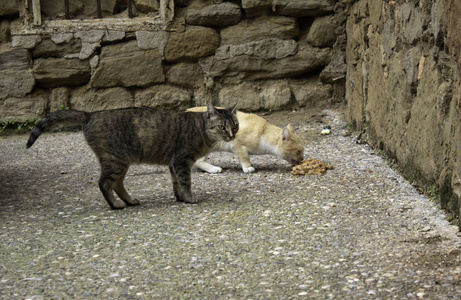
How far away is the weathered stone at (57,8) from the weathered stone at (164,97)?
4.99ft

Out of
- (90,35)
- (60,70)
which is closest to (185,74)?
(90,35)

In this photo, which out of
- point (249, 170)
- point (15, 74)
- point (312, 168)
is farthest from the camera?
point (15, 74)

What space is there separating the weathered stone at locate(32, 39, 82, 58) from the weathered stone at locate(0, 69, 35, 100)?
0.34m

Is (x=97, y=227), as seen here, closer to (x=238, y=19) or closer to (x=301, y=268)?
(x=301, y=268)

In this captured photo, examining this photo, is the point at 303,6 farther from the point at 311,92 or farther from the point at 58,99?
the point at 58,99

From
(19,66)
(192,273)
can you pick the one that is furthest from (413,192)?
(19,66)

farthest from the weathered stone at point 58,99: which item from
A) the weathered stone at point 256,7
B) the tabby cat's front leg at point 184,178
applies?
the tabby cat's front leg at point 184,178

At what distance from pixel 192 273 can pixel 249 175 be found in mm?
2683

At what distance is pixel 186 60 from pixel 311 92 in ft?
6.24

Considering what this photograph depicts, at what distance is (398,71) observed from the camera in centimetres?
532

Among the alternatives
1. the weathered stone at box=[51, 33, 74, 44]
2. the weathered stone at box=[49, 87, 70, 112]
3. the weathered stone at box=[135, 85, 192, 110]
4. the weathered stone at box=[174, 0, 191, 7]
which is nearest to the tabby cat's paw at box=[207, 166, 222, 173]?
the weathered stone at box=[135, 85, 192, 110]

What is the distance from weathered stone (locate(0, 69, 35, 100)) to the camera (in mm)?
8219

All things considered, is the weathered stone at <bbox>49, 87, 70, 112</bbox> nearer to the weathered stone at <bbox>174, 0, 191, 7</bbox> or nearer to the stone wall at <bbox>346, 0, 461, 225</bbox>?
the weathered stone at <bbox>174, 0, 191, 7</bbox>

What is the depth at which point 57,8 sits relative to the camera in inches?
326
